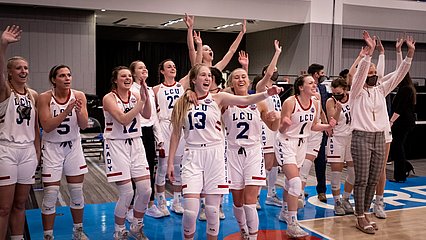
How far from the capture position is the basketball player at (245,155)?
430 cm

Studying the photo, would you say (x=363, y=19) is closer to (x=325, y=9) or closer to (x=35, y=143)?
(x=325, y=9)

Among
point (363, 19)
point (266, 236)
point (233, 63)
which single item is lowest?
point (266, 236)

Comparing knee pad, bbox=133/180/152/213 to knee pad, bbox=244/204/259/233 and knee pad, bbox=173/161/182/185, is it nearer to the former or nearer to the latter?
knee pad, bbox=244/204/259/233

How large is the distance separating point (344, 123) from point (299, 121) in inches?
38.7

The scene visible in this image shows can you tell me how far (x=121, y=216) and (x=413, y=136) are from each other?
25.6 feet

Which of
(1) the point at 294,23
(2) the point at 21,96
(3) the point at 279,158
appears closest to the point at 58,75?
(2) the point at 21,96

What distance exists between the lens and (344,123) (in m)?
5.71

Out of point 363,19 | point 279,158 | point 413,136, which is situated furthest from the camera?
point 363,19

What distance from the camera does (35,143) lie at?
4.27 meters

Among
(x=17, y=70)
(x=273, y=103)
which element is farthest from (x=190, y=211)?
(x=273, y=103)

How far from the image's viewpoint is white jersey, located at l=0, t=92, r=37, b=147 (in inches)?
158

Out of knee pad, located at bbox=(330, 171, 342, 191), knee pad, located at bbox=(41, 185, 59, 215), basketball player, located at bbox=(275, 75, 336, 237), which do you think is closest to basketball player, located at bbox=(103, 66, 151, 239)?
knee pad, located at bbox=(41, 185, 59, 215)

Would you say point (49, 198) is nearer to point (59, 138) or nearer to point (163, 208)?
point (59, 138)

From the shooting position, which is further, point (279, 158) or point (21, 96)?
point (279, 158)
